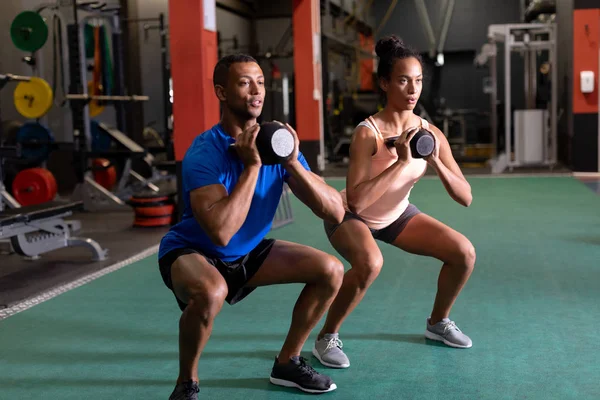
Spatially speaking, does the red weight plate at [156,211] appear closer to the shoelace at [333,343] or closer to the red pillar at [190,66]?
the red pillar at [190,66]

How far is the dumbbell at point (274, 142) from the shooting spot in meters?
1.76

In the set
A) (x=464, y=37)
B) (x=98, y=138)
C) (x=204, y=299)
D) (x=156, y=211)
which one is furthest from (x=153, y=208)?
(x=464, y=37)

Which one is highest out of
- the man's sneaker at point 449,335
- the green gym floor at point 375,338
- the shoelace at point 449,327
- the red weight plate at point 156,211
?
the red weight plate at point 156,211

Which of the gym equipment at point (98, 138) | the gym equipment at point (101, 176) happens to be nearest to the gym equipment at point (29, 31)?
the gym equipment at point (101, 176)

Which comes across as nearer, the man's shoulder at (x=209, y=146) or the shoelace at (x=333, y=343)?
the man's shoulder at (x=209, y=146)

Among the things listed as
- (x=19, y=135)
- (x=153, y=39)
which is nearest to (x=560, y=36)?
(x=153, y=39)

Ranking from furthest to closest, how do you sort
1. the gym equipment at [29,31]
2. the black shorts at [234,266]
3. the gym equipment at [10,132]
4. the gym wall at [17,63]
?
the gym wall at [17,63] < the gym equipment at [10,132] < the gym equipment at [29,31] < the black shorts at [234,266]

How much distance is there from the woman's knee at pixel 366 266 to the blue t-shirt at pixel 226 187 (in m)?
0.38

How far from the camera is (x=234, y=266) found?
203 cm

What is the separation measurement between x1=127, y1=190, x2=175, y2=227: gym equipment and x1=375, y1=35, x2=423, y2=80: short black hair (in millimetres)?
3513

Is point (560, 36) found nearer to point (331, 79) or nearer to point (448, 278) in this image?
point (331, 79)

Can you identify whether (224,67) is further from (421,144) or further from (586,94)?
(586,94)

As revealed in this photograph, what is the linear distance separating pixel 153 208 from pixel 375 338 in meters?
3.31

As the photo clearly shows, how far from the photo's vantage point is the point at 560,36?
1071 cm
